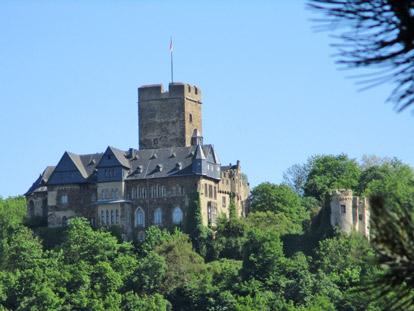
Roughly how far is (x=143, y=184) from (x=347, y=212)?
18.3 m

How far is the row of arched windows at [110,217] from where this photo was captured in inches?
3457

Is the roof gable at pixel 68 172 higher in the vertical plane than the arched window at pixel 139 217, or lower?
higher

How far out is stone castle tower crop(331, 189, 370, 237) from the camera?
81.1 meters

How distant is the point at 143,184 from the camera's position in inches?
3489

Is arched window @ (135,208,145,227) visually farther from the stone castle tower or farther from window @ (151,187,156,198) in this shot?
the stone castle tower

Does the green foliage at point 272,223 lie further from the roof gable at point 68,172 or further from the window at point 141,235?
the roof gable at point 68,172

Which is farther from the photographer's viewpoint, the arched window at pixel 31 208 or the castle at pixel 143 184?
the arched window at pixel 31 208

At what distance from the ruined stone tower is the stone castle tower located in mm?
18706

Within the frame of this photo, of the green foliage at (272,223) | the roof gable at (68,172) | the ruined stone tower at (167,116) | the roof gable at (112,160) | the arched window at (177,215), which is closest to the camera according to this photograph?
the arched window at (177,215)

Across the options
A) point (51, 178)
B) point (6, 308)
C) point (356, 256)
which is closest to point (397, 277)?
point (356, 256)

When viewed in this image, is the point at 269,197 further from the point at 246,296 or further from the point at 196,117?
the point at 246,296

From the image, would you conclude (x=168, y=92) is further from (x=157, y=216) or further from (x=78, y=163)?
(x=157, y=216)

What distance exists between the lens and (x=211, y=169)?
8888 centimetres

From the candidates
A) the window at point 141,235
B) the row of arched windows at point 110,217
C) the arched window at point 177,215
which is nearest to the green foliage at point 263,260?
the arched window at point 177,215
